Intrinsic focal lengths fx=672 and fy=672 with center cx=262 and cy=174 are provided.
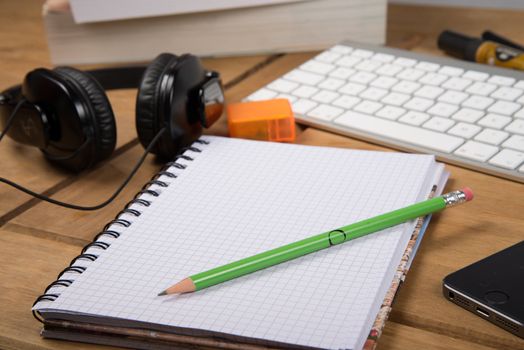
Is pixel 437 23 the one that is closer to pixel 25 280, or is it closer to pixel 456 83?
pixel 456 83

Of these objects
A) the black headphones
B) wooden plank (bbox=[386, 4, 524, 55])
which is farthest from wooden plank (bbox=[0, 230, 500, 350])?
wooden plank (bbox=[386, 4, 524, 55])

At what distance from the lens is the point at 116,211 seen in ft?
2.25

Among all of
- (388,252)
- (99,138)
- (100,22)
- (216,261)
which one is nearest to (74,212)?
(99,138)

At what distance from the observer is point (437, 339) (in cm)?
50

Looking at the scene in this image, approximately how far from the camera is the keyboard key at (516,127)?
744 mm

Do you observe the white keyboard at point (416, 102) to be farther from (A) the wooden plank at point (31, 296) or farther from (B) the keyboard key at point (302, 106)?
(A) the wooden plank at point (31, 296)

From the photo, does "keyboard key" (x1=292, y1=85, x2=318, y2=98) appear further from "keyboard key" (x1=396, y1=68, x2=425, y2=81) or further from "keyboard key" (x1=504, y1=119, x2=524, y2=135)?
"keyboard key" (x1=504, y1=119, x2=524, y2=135)

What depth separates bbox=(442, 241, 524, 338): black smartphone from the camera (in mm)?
493

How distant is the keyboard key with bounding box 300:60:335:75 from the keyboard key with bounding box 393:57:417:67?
0.30 ft

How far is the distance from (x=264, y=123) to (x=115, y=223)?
24 centimetres

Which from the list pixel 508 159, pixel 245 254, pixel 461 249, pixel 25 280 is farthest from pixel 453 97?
pixel 25 280

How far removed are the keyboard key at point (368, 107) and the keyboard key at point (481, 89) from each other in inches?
4.7

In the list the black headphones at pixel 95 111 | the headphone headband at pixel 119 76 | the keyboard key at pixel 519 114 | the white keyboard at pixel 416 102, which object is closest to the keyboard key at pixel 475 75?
the white keyboard at pixel 416 102

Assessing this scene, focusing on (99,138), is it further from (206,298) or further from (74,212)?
(206,298)
